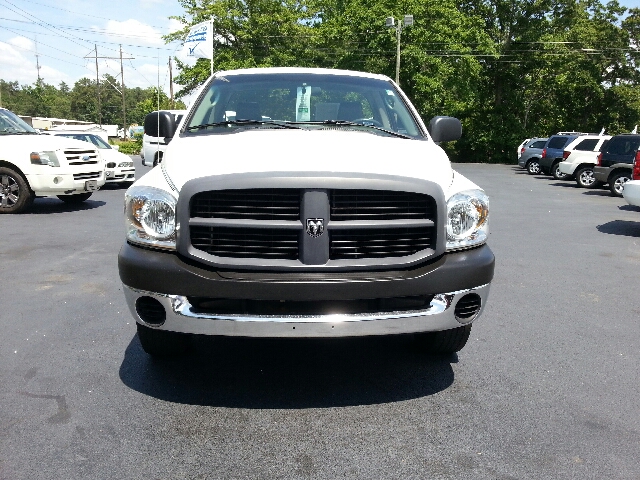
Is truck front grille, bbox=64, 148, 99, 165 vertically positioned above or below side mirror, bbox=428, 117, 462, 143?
below

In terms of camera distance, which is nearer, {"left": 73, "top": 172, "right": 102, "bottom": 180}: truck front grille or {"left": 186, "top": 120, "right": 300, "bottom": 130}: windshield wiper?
{"left": 186, "top": 120, "right": 300, "bottom": 130}: windshield wiper

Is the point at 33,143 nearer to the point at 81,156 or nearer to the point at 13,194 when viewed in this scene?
the point at 81,156

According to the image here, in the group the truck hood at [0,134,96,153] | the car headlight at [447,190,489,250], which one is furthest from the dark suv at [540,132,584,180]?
the car headlight at [447,190,489,250]

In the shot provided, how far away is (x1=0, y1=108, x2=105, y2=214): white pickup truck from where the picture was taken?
1071 cm

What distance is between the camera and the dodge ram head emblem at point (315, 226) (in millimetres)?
3164

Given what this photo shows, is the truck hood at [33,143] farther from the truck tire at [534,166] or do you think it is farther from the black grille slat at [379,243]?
the truck tire at [534,166]

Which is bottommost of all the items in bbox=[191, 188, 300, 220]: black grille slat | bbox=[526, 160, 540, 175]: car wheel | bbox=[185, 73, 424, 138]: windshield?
bbox=[526, 160, 540, 175]: car wheel

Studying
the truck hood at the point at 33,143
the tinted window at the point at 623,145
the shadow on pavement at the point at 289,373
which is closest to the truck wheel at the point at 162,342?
the shadow on pavement at the point at 289,373

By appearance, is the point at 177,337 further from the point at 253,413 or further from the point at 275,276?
the point at 275,276

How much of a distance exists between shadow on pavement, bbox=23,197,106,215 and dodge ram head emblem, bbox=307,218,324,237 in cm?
943

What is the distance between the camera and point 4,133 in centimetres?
1104

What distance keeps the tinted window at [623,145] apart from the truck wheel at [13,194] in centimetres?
1391

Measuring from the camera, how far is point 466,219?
3.44 m

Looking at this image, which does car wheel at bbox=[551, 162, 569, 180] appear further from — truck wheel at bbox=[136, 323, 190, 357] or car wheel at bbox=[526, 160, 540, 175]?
truck wheel at bbox=[136, 323, 190, 357]
